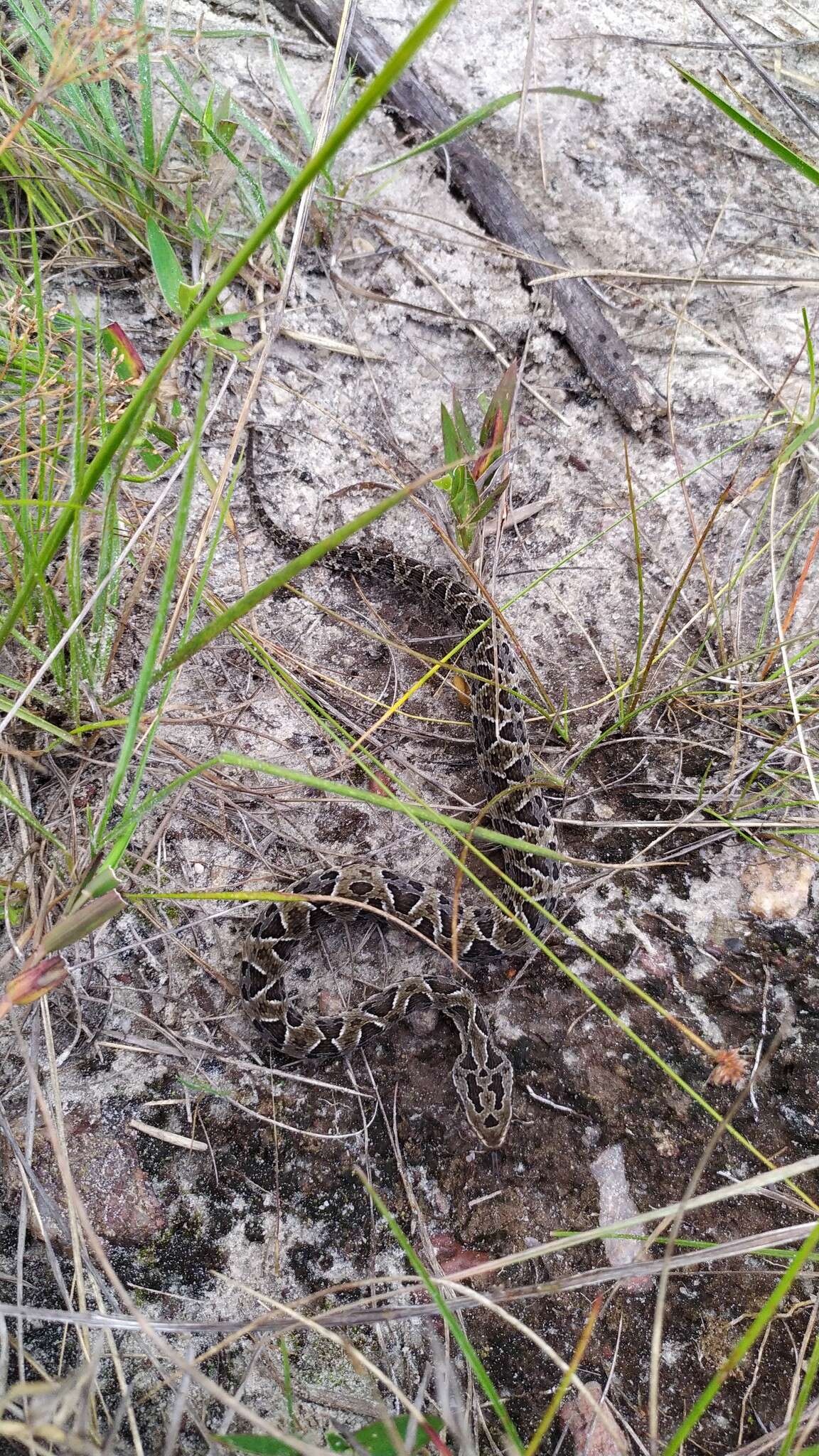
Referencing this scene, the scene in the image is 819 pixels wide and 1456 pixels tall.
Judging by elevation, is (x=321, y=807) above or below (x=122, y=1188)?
above

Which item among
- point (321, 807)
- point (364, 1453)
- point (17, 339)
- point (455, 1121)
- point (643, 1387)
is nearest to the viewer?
point (364, 1453)

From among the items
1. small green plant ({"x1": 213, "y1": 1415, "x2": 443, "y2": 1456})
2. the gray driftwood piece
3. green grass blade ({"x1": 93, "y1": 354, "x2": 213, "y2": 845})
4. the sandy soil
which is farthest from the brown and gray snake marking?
the gray driftwood piece

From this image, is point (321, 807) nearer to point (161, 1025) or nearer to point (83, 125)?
point (161, 1025)

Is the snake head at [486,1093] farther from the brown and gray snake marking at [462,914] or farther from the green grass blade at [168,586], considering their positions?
the green grass blade at [168,586]

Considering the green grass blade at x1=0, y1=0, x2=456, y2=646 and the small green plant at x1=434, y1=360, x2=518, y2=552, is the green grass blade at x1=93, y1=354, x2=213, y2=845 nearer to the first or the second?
the green grass blade at x1=0, y1=0, x2=456, y2=646

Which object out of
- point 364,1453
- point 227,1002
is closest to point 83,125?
point 227,1002

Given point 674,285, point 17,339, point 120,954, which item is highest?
point 674,285

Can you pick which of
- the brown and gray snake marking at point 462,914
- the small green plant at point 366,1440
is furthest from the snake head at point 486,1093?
the small green plant at point 366,1440

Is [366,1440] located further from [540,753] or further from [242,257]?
[242,257]
